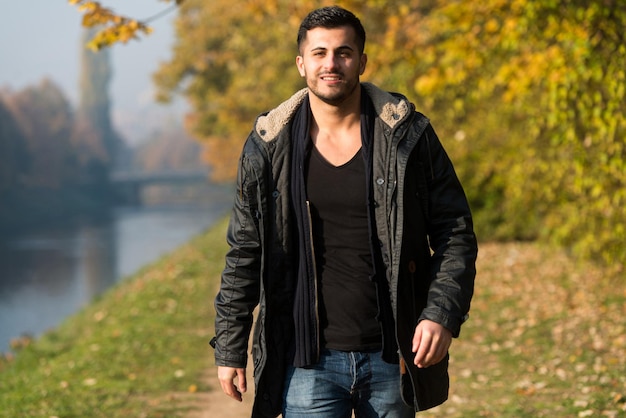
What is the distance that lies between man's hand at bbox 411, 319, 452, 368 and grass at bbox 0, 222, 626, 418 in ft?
11.4

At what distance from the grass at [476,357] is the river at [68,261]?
819 centimetres

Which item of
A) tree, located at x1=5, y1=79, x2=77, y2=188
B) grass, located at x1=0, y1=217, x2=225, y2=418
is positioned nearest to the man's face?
grass, located at x1=0, y1=217, x2=225, y2=418

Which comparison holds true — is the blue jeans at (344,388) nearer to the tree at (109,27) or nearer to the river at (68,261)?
the tree at (109,27)

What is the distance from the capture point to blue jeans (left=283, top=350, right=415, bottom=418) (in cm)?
306

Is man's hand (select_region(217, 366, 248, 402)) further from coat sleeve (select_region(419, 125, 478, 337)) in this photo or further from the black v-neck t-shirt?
coat sleeve (select_region(419, 125, 478, 337))

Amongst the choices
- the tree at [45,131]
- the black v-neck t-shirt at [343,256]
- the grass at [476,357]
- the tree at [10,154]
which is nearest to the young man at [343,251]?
the black v-neck t-shirt at [343,256]

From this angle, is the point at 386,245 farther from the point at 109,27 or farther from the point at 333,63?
the point at 109,27

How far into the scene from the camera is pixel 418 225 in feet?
10.0

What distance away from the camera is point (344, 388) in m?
3.11

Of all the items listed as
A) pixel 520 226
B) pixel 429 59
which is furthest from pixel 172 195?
pixel 429 59

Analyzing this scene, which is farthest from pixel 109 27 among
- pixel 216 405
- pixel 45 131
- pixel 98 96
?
pixel 98 96

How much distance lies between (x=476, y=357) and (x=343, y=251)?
19.9 feet

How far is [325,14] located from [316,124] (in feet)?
1.21

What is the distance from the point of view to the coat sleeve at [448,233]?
3.00m
